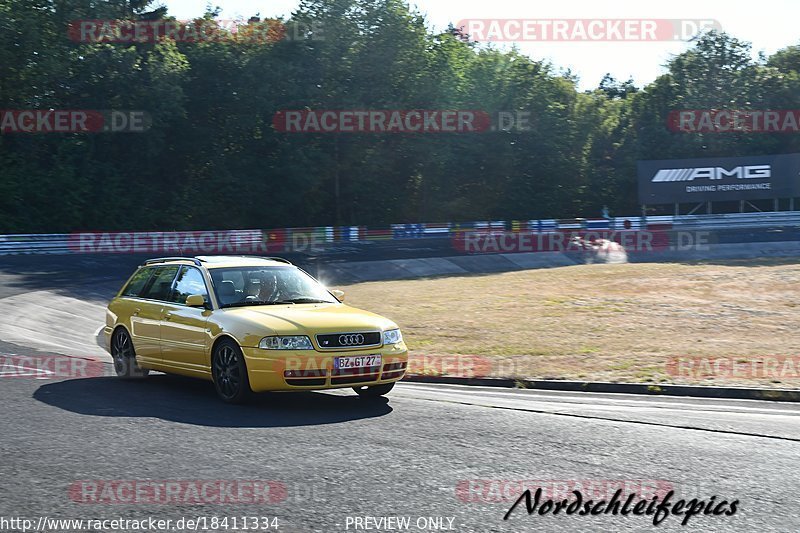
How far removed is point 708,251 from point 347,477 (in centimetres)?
3993

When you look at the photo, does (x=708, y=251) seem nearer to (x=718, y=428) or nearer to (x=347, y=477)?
(x=718, y=428)

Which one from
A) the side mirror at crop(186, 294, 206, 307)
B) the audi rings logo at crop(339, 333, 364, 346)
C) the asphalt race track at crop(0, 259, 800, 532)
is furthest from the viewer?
the side mirror at crop(186, 294, 206, 307)

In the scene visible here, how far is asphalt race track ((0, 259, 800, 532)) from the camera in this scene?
5598 millimetres

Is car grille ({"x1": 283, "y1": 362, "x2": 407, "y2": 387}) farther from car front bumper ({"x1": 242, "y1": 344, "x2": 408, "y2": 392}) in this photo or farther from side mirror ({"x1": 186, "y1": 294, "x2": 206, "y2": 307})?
side mirror ({"x1": 186, "y1": 294, "x2": 206, "y2": 307})

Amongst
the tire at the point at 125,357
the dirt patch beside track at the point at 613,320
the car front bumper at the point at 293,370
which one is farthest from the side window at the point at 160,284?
the dirt patch beside track at the point at 613,320

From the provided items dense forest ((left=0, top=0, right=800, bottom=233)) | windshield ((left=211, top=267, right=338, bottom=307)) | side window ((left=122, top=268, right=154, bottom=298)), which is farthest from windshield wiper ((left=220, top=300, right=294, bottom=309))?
dense forest ((left=0, top=0, right=800, bottom=233))

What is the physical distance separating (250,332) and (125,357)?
9.90 feet

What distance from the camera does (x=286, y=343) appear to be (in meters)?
9.20

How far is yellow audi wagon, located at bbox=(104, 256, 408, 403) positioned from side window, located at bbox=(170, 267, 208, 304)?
14 mm

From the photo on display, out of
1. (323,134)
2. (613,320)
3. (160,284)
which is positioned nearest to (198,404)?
(160,284)

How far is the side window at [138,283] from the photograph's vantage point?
38.8 feet

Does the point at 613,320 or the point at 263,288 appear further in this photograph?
the point at 613,320

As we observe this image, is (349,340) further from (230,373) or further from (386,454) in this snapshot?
(386,454)

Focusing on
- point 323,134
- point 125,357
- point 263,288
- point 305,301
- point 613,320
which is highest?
point 323,134
